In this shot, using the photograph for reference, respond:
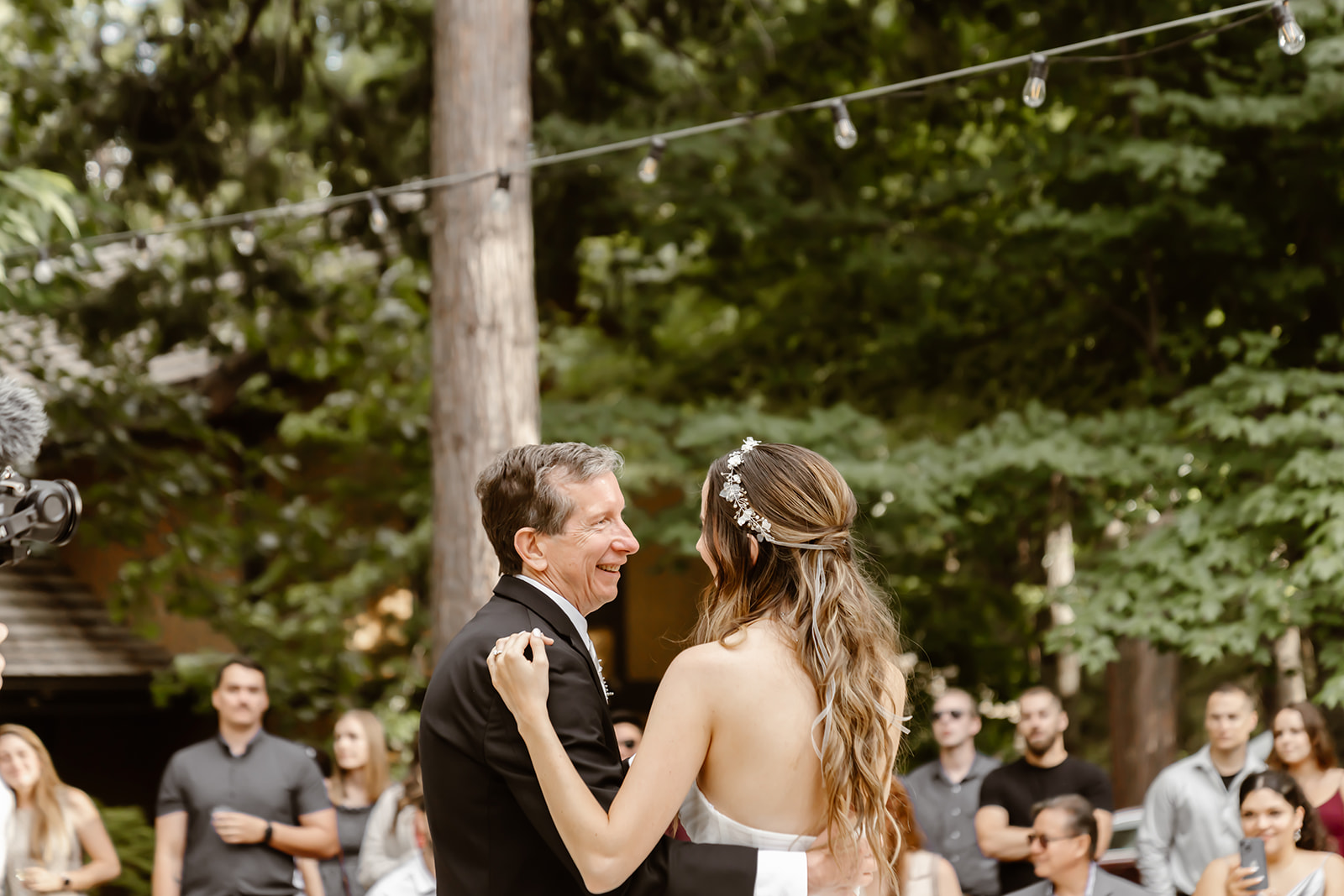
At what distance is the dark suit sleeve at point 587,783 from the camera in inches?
94.5

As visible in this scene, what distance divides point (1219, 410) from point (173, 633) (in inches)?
398

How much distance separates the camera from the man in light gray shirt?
18.8 feet

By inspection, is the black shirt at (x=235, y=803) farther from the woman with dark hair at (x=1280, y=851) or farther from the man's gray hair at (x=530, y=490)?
the woman with dark hair at (x=1280, y=851)

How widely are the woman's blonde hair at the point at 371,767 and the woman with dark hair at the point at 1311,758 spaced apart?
4046 millimetres

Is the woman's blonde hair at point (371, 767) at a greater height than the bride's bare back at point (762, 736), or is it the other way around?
the bride's bare back at point (762, 736)

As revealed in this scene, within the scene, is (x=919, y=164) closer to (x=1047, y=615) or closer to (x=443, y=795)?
(x=1047, y=615)

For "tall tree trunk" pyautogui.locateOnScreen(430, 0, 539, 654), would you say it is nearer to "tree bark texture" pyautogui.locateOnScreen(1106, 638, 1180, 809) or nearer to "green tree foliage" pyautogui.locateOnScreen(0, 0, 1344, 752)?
"green tree foliage" pyautogui.locateOnScreen(0, 0, 1344, 752)

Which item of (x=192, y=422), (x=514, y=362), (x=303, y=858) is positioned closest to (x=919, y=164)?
(x=514, y=362)

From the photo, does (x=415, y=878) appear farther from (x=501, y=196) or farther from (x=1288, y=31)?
(x=1288, y=31)

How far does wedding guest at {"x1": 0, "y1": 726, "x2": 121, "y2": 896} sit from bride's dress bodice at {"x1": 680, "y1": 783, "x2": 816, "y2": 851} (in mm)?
3982

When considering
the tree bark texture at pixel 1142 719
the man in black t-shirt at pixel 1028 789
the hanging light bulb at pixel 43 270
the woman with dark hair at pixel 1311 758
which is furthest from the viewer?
the tree bark texture at pixel 1142 719

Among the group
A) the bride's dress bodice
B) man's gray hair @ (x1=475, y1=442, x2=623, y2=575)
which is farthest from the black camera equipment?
the bride's dress bodice

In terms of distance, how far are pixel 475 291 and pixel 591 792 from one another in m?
4.59

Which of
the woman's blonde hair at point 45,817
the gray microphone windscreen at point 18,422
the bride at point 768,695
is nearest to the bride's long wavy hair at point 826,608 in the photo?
the bride at point 768,695
